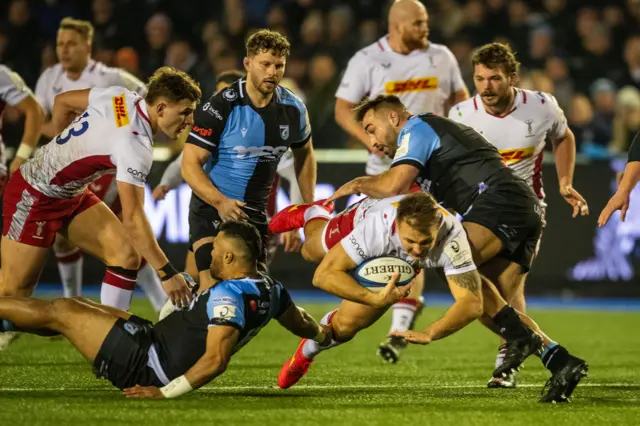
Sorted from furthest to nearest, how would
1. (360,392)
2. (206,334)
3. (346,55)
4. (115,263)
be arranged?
(346,55), (115,263), (360,392), (206,334)

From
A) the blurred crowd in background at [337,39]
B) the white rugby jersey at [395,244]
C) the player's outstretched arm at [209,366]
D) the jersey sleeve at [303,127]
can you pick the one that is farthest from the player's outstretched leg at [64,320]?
the blurred crowd in background at [337,39]

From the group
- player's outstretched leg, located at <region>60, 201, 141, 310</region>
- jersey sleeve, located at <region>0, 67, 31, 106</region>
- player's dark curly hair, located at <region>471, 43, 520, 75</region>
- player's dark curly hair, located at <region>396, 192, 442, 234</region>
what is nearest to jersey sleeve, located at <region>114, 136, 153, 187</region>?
player's outstretched leg, located at <region>60, 201, 141, 310</region>

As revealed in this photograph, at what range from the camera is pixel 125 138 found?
7973 millimetres

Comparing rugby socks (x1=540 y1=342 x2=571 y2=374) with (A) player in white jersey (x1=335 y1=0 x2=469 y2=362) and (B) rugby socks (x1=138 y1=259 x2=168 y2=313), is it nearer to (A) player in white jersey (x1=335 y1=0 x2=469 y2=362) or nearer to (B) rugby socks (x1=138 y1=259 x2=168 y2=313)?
(A) player in white jersey (x1=335 y1=0 x2=469 y2=362)

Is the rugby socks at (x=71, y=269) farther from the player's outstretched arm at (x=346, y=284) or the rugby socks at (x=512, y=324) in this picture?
the rugby socks at (x=512, y=324)

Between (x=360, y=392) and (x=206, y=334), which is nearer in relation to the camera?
(x=206, y=334)

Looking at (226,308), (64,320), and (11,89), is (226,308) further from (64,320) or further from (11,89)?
(11,89)

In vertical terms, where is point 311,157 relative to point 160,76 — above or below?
below

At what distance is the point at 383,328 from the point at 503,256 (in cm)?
433

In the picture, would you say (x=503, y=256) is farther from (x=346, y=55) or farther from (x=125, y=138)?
(x=346, y=55)

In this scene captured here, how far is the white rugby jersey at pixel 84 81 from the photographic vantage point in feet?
36.6

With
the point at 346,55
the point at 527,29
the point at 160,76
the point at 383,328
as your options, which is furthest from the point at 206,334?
the point at 527,29

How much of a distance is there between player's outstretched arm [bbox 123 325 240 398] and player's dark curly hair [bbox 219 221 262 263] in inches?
18.3

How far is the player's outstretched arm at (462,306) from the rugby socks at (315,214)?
133 centimetres
